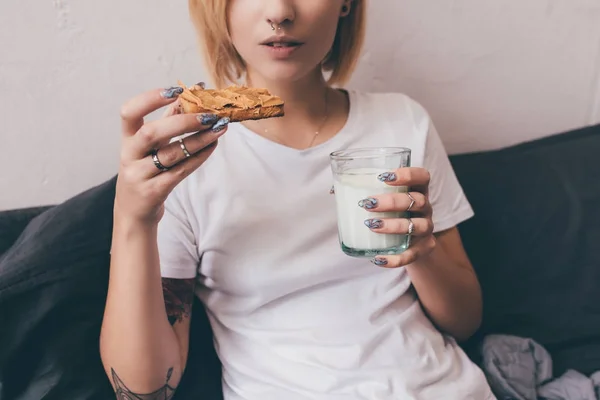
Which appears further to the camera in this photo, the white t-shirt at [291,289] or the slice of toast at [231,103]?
the white t-shirt at [291,289]

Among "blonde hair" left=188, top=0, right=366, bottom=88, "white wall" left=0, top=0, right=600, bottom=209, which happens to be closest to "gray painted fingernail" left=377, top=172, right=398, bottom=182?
"blonde hair" left=188, top=0, right=366, bottom=88

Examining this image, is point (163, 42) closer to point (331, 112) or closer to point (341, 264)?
point (331, 112)

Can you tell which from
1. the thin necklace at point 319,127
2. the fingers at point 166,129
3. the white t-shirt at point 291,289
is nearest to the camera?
the fingers at point 166,129

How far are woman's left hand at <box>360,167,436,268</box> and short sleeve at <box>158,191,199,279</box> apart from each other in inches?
14.1

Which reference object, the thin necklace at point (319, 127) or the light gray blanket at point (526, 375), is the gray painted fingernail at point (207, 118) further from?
the light gray blanket at point (526, 375)

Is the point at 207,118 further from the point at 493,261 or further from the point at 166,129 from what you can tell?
the point at 493,261

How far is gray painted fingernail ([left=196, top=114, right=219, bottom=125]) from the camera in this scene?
0.71m

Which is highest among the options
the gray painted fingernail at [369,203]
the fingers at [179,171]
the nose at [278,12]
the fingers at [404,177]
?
the nose at [278,12]

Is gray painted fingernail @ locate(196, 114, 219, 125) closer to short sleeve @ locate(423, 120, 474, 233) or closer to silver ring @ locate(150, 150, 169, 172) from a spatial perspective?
silver ring @ locate(150, 150, 169, 172)

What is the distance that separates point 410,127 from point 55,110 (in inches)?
31.3

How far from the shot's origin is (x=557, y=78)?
1.55 meters

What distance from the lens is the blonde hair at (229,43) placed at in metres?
0.98

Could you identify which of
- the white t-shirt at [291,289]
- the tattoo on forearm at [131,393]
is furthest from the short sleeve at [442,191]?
the tattoo on forearm at [131,393]

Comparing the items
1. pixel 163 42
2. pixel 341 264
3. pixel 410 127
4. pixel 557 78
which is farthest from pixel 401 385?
pixel 557 78
